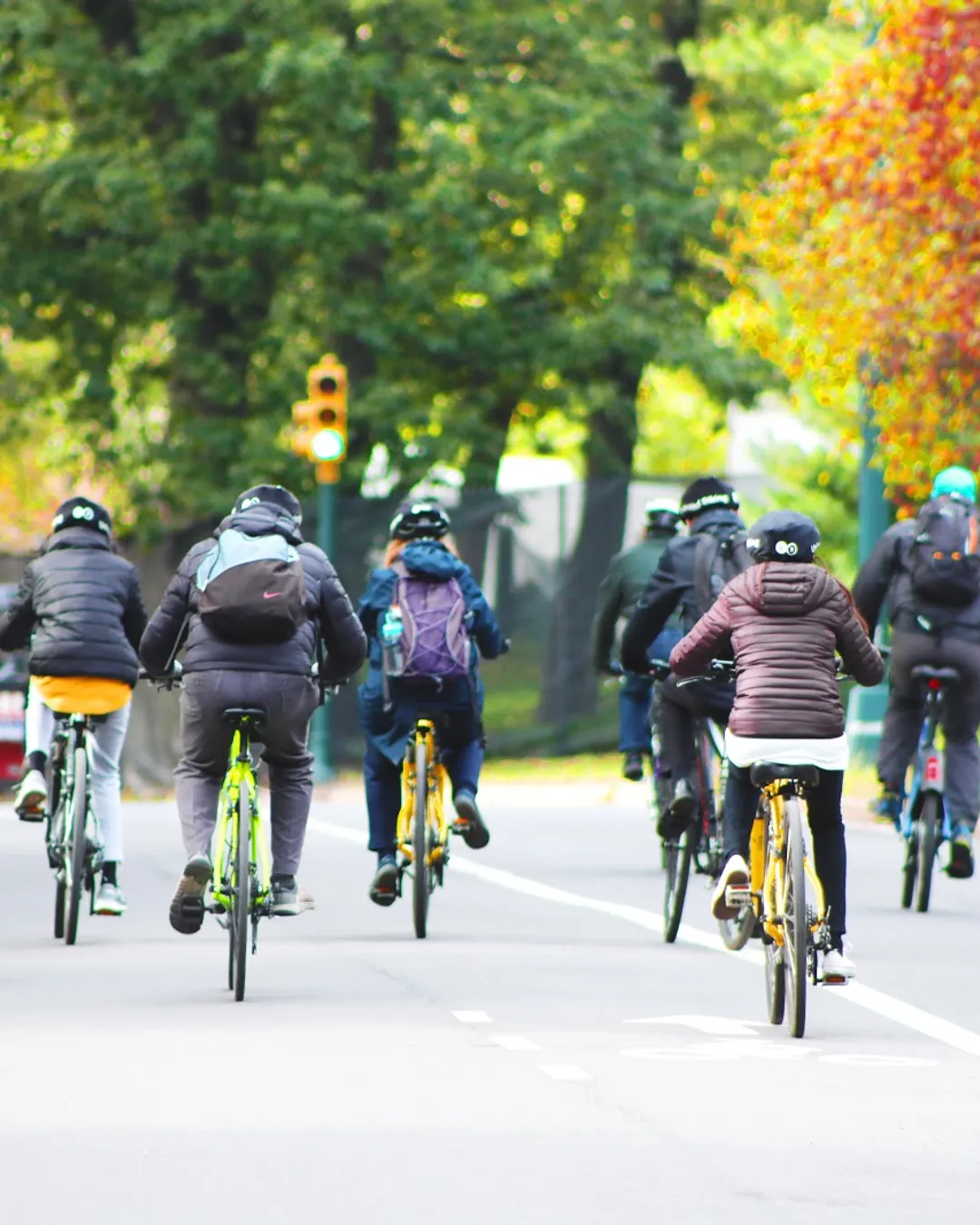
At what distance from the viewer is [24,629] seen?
12883 mm

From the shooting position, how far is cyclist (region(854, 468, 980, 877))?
1405 centimetres

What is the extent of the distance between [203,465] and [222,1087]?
69.4ft

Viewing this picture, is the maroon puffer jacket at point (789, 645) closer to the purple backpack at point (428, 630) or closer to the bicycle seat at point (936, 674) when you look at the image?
the purple backpack at point (428, 630)

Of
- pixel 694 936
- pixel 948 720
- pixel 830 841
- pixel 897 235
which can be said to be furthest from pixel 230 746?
pixel 897 235

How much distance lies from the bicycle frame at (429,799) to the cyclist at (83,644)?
1.23 metres

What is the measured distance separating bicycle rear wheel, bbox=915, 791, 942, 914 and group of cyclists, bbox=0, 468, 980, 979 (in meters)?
0.22

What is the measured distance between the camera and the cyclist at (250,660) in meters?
10.6

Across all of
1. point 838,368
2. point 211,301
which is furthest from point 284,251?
point 838,368

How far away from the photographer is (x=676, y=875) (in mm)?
12477

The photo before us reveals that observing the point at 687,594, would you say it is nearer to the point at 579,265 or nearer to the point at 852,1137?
the point at 852,1137

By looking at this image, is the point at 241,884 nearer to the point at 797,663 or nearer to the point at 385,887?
the point at 797,663

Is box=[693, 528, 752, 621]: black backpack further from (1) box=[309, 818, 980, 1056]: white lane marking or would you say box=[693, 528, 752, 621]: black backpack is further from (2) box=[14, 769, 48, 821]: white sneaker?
(2) box=[14, 769, 48, 821]: white sneaker

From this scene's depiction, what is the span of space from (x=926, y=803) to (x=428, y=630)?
252cm

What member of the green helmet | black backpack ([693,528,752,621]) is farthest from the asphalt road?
Result: the green helmet
